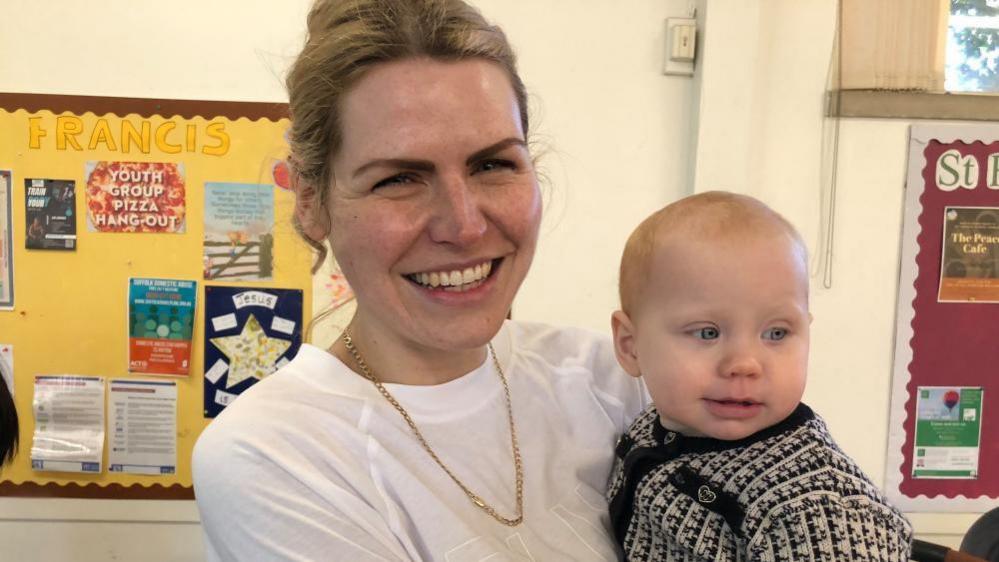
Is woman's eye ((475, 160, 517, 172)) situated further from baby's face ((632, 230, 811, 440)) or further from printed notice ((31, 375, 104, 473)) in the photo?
printed notice ((31, 375, 104, 473))

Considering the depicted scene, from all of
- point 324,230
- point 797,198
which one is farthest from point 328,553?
point 797,198

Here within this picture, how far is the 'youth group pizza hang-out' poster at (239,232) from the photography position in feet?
7.83

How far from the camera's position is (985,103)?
241 centimetres

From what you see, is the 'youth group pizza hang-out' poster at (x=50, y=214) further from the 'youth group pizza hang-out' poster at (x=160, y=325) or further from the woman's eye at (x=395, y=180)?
the woman's eye at (x=395, y=180)

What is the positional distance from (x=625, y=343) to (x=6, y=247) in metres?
2.10

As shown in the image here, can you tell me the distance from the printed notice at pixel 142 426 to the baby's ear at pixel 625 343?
1745 mm

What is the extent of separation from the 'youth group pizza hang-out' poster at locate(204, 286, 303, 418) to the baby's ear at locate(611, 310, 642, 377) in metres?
1.47

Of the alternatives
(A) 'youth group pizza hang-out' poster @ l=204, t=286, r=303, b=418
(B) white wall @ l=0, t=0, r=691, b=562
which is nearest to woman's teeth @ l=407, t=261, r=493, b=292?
(B) white wall @ l=0, t=0, r=691, b=562

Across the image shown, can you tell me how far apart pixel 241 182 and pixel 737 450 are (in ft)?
6.02

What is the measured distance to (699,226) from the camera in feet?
3.67

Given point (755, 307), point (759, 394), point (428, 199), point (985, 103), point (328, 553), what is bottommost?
point (328, 553)

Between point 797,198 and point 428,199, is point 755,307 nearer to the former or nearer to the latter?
point 428,199

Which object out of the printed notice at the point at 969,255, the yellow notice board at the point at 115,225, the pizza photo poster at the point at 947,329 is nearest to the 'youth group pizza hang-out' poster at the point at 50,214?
the yellow notice board at the point at 115,225

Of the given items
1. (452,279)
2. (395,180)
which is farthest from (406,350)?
(395,180)
